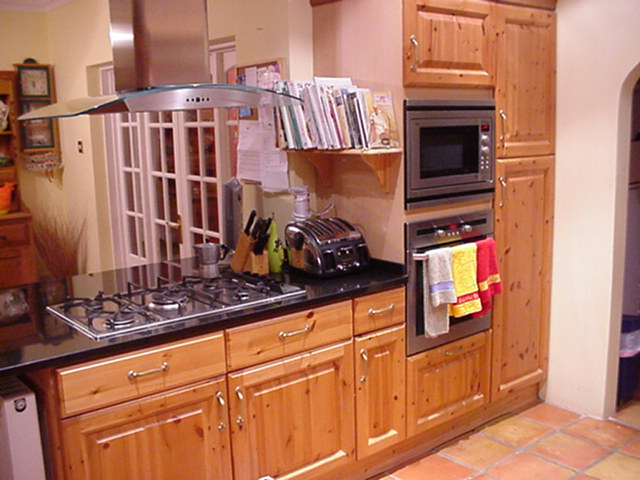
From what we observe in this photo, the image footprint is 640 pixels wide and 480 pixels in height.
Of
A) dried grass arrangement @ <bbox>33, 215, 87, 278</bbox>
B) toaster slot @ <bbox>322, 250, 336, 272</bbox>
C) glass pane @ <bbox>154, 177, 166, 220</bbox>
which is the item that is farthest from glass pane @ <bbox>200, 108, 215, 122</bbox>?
dried grass arrangement @ <bbox>33, 215, 87, 278</bbox>

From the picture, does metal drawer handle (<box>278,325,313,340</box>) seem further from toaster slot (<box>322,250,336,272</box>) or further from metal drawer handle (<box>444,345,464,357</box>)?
metal drawer handle (<box>444,345,464,357</box>)

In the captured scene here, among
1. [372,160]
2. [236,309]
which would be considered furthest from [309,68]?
[236,309]

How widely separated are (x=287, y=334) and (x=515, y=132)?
155 centimetres

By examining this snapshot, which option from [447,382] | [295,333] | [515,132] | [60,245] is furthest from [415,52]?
[60,245]

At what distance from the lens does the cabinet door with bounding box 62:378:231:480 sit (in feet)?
6.45

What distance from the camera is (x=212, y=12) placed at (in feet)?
10.7

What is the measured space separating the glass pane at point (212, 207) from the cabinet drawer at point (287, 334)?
4.50ft

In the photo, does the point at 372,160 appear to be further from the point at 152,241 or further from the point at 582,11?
the point at 152,241

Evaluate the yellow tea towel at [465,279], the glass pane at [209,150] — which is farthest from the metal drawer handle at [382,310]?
the glass pane at [209,150]

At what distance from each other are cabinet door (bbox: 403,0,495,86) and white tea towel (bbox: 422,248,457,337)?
728 mm

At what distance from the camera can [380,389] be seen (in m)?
2.76

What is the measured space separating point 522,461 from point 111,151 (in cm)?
338

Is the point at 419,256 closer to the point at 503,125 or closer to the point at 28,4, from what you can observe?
the point at 503,125

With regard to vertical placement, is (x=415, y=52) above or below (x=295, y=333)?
above
